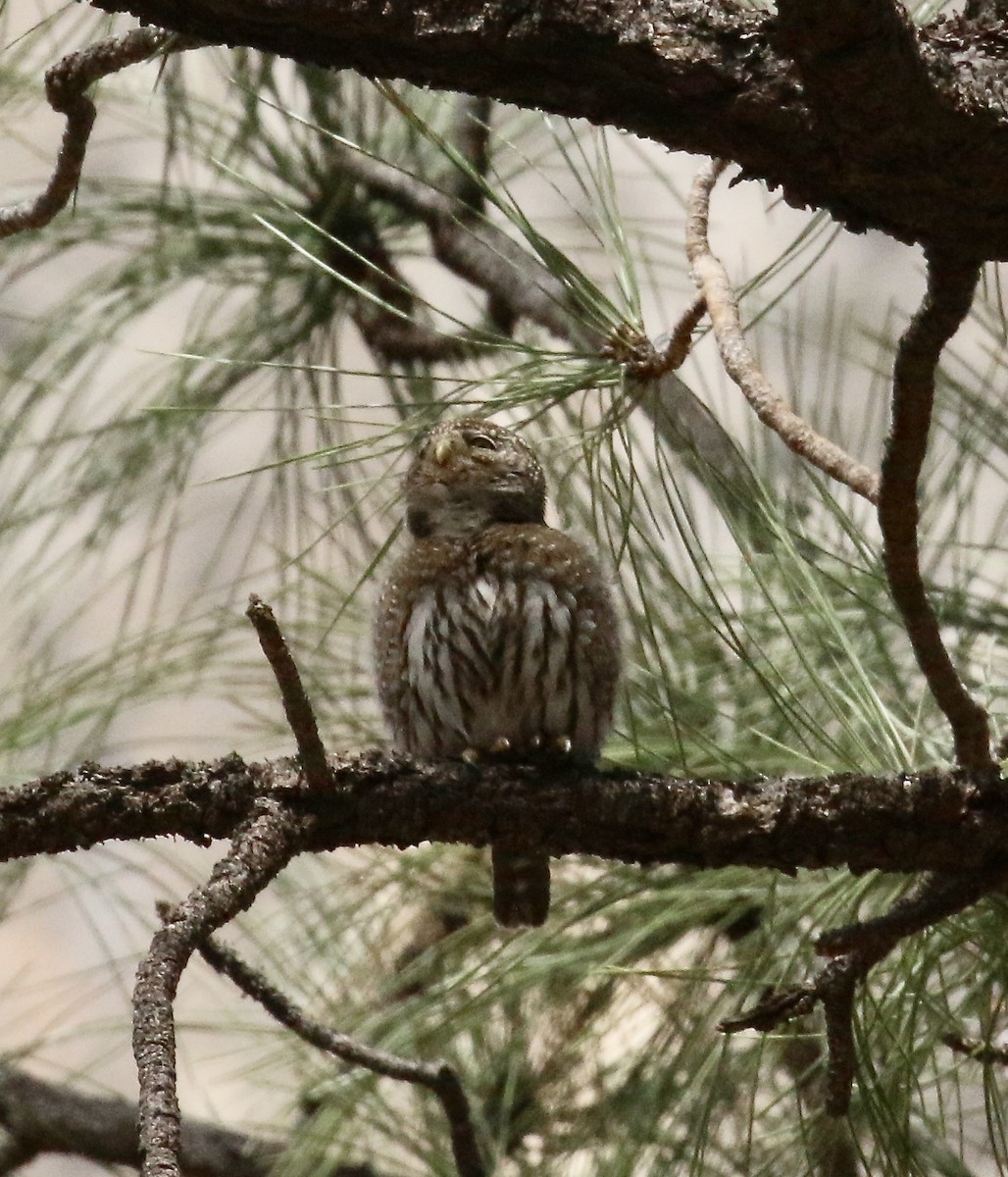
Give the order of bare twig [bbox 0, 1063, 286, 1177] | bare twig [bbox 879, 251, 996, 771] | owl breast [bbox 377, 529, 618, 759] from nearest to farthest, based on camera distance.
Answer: bare twig [bbox 879, 251, 996, 771], owl breast [bbox 377, 529, 618, 759], bare twig [bbox 0, 1063, 286, 1177]

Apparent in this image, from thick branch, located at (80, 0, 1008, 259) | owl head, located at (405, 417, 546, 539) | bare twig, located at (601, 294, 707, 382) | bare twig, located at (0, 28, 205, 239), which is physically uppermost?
bare twig, located at (0, 28, 205, 239)

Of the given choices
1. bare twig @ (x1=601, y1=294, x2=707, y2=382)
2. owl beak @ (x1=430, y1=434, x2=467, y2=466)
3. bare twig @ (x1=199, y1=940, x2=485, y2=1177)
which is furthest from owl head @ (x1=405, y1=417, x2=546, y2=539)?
bare twig @ (x1=199, y1=940, x2=485, y2=1177)

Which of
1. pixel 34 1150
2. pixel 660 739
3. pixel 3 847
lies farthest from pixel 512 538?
pixel 34 1150

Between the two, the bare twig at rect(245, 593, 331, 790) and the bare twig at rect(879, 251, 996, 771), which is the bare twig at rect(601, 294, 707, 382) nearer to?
the bare twig at rect(879, 251, 996, 771)

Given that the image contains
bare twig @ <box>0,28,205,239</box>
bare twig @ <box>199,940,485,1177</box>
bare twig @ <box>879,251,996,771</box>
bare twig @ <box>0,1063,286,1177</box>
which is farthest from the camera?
bare twig @ <box>0,1063,286,1177</box>

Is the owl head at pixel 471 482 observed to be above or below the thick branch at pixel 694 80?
above

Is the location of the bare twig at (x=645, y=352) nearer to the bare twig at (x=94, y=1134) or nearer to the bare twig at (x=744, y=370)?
the bare twig at (x=744, y=370)

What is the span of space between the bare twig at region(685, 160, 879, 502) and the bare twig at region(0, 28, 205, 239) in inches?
22.2

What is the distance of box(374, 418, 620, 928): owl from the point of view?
2.07m

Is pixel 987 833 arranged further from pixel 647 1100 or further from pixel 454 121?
pixel 454 121

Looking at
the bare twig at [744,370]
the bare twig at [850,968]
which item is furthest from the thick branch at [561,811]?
the bare twig at [744,370]

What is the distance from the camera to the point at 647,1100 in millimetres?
2203

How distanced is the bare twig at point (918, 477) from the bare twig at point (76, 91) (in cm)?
77

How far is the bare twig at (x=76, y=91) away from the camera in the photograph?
1.74m
